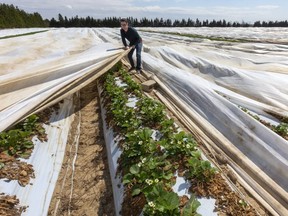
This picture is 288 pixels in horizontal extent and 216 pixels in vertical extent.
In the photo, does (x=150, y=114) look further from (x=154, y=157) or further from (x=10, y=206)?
(x=10, y=206)

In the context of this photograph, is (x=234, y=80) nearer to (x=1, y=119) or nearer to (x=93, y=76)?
(x=93, y=76)

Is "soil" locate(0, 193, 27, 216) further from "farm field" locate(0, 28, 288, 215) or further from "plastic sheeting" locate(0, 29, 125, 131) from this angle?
"plastic sheeting" locate(0, 29, 125, 131)

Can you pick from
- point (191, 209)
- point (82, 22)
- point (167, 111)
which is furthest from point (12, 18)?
point (191, 209)

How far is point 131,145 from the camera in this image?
12.2ft

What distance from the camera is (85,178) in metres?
3.97

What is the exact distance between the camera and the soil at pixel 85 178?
3.39 metres

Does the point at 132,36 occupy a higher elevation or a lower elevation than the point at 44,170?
higher

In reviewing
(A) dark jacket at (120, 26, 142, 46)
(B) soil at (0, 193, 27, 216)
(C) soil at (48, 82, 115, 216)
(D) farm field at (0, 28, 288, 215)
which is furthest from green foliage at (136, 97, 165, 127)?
(A) dark jacket at (120, 26, 142, 46)

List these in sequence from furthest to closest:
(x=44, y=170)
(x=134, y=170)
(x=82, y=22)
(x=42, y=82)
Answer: (x=82, y=22), (x=42, y=82), (x=44, y=170), (x=134, y=170)

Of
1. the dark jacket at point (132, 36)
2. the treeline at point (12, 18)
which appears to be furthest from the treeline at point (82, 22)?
the dark jacket at point (132, 36)

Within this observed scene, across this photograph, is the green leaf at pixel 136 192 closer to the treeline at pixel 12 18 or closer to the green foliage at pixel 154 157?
the green foliage at pixel 154 157

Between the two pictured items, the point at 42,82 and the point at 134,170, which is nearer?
the point at 134,170

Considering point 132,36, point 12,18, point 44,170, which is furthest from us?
point 12,18

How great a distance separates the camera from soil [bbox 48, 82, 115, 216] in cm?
339
